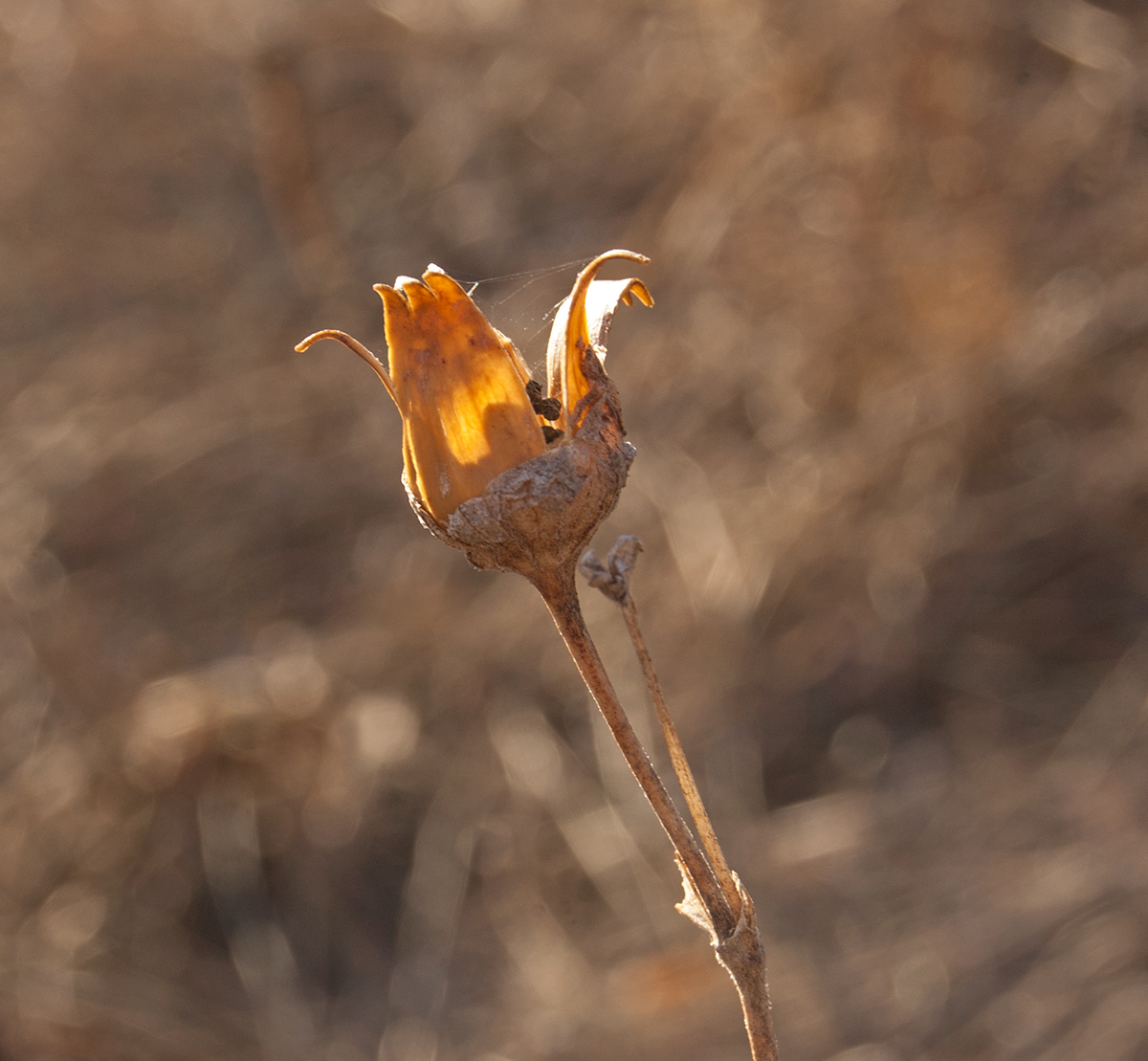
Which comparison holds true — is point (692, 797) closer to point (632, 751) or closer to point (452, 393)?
point (632, 751)

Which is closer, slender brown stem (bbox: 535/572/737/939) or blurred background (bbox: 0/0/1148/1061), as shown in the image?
slender brown stem (bbox: 535/572/737/939)

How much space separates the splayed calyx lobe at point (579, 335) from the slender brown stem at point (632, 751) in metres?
0.08

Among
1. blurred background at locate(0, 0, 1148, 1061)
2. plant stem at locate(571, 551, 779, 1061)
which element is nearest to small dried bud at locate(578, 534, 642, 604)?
plant stem at locate(571, 551, 779, 1061)

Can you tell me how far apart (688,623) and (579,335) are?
2.10 meters

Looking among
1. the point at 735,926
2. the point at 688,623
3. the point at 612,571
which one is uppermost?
the point at 688,623

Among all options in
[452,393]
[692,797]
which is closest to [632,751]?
[692,797]

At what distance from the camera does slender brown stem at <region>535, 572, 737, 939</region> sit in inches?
17.2

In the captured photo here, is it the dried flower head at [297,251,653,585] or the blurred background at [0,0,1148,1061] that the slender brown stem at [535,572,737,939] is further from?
the blurred background at [0,0,1148,1061]

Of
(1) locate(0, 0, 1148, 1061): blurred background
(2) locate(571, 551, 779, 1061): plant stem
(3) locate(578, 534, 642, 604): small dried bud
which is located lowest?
(2) locate(571, 551, 779, 1061): plant stem

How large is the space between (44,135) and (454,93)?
58.8 inches

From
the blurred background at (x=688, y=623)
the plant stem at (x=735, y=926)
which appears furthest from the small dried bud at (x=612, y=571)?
the blurred background at (x=688, y=623)

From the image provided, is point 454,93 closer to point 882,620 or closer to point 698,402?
point 698,402

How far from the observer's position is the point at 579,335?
492 mm

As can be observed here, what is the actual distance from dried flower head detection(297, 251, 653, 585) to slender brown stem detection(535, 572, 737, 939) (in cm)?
2
